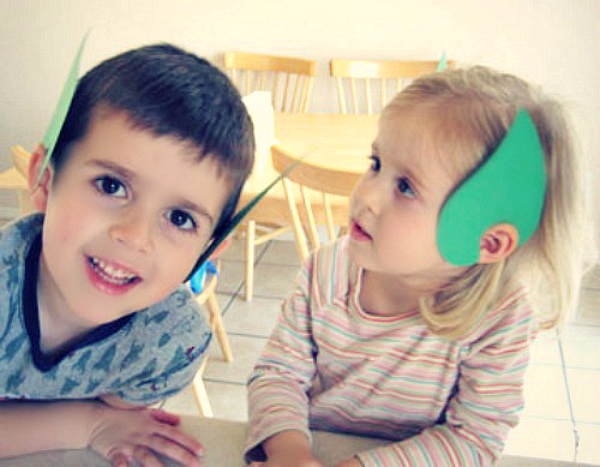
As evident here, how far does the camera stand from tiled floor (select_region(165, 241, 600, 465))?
6.82ft

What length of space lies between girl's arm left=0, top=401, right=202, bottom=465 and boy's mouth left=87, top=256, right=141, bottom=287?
0.16 m

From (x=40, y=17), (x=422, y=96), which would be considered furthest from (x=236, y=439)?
(x=40, y=17)

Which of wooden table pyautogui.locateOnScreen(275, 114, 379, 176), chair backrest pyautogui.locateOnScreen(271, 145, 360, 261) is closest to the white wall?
wooden table pyautogui.locateOnScreen(275, 114, 379, 176)

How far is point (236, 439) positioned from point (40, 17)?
3387 millimetres

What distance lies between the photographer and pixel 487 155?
0.75m

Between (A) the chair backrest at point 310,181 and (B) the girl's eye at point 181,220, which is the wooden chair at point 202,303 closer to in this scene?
(A) the chair backrest at point 310,181

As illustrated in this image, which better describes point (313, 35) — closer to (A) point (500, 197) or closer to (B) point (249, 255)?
Answer: (B) point (249, 255)

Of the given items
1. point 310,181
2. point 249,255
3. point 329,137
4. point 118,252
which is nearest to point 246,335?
point 249,255

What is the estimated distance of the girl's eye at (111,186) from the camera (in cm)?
70

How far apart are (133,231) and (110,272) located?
0.20 ft

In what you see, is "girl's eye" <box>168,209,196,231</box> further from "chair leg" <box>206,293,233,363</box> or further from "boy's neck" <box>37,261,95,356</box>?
"chair leg" <box>206,293,233,363</box>

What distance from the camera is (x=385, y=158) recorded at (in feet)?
2.61

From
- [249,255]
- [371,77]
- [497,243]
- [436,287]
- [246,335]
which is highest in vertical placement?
[497,243]

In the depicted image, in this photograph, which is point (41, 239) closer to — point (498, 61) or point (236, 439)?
point (236, 439)
